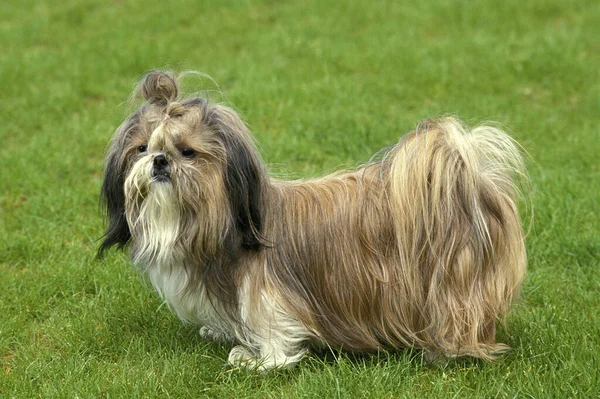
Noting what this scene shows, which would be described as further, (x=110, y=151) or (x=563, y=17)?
(x=563, y=17)

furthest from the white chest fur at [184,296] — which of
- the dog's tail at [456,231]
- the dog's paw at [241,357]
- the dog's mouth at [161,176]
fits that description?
the dog's tail at [456,231]

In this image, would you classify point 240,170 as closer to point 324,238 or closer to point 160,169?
point 160,169

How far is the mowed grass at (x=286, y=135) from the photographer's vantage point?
447 cm

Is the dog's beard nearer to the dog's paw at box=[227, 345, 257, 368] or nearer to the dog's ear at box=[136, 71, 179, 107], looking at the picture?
the dog's ear at box=[136, 71, 179, 107]

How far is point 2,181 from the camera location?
713 centimetres

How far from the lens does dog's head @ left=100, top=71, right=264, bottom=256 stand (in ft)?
13.3

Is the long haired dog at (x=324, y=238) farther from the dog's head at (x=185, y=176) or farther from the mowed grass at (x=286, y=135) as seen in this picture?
the mowed grass at (x=286, y=135)

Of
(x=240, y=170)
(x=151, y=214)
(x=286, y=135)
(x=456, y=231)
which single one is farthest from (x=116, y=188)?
(x=286, y=135)

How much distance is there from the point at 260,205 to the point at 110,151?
78 centimetres

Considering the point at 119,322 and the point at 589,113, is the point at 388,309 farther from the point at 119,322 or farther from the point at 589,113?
the point at 589,113

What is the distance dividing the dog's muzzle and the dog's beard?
0.6 inches

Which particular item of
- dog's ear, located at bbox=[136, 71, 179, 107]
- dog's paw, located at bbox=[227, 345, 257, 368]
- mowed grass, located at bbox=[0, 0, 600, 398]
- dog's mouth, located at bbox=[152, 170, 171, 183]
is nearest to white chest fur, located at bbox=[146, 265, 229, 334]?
dog's paw, located at bbox=[227, 345, 257, 368]

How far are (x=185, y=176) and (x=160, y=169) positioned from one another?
12cm

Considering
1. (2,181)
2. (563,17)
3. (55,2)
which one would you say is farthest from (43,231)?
(563,17)
